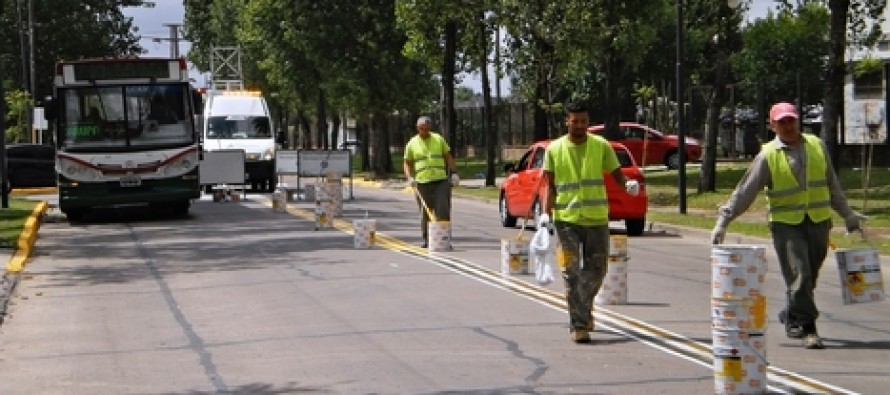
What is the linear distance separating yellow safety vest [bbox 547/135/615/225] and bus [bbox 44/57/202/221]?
1607cm

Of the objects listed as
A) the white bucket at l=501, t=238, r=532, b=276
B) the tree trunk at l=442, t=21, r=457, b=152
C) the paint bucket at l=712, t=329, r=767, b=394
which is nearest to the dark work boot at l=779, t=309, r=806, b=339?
the paint bucket at l=712, t=329, r=767, b=394

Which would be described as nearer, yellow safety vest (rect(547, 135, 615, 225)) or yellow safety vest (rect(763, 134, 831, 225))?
yellow safety vest (rect(763, 134, 831, 225))

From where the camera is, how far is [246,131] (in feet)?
132

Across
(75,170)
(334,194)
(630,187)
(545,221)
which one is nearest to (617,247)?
(630,187)

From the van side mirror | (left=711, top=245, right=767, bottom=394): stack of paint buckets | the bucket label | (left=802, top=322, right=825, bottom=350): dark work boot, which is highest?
the van side mirror

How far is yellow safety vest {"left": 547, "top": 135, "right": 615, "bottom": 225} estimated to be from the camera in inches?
439

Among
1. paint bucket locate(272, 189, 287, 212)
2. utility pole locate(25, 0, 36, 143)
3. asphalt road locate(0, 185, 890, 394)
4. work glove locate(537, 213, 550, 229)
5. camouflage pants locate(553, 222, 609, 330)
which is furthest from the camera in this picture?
utility pole locate(25, 0, 36, 143)

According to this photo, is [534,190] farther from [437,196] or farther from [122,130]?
[122,130]

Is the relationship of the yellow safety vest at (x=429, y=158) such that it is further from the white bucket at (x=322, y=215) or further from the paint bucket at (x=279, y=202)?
the paint bucket at (x=279, y=202)

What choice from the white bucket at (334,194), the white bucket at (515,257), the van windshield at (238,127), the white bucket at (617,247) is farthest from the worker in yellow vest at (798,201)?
the van windshield at (238,127)

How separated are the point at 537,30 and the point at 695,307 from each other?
23.0 meters

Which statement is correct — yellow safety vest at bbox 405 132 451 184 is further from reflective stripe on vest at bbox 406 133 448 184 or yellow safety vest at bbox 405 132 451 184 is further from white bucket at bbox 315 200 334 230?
white bucket at bbox 315 200 334 230

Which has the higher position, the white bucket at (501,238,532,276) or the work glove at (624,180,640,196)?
the work glove at (624,180,640,196)

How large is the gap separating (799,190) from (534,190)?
37.3ft
